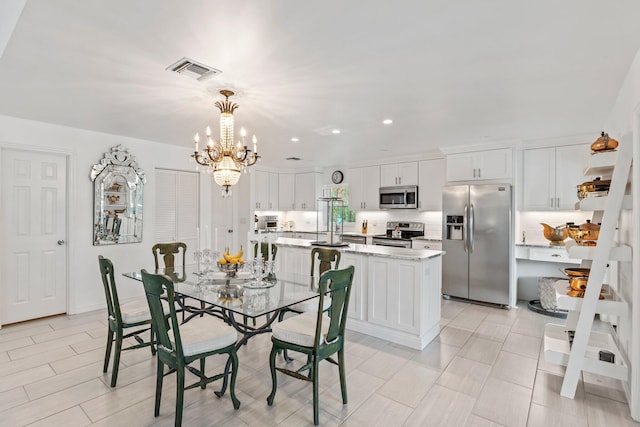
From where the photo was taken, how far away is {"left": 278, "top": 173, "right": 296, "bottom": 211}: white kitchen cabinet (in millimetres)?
7559

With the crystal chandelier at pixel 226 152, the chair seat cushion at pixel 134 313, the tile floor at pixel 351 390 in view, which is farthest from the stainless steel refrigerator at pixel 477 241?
the chair seat cushion at pixel 134 313

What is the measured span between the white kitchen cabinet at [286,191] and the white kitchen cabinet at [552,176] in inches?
182

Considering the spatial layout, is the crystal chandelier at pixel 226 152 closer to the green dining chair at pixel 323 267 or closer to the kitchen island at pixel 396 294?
the green dining chair at pixel 323 267

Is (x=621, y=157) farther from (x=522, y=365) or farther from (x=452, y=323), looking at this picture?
(x=452, y=323)

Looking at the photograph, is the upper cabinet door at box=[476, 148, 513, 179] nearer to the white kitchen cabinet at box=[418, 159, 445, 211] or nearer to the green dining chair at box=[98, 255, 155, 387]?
the white kitchen cabinet at box=[418, 159, 445, 211]

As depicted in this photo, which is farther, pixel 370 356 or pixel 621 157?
pixel 370 356

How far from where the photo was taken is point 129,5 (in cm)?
170

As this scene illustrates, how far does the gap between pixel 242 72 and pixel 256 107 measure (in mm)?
840

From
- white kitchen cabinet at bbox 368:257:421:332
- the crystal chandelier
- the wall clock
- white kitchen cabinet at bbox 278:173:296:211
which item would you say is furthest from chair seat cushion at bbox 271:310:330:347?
white kitchen cabinet at bbox 278:173:296:211

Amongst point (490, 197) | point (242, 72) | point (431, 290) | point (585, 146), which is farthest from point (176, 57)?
point (585, 146)

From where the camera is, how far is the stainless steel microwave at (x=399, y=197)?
19.3 feet

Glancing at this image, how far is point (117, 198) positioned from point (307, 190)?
3.91 meters

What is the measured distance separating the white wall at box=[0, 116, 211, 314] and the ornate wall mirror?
77 mm

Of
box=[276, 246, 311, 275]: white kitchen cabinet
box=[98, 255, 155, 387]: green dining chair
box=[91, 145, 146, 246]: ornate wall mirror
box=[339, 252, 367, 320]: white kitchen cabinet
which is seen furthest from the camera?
box=[91, 145, 146, 246]: ornate wall mirror
